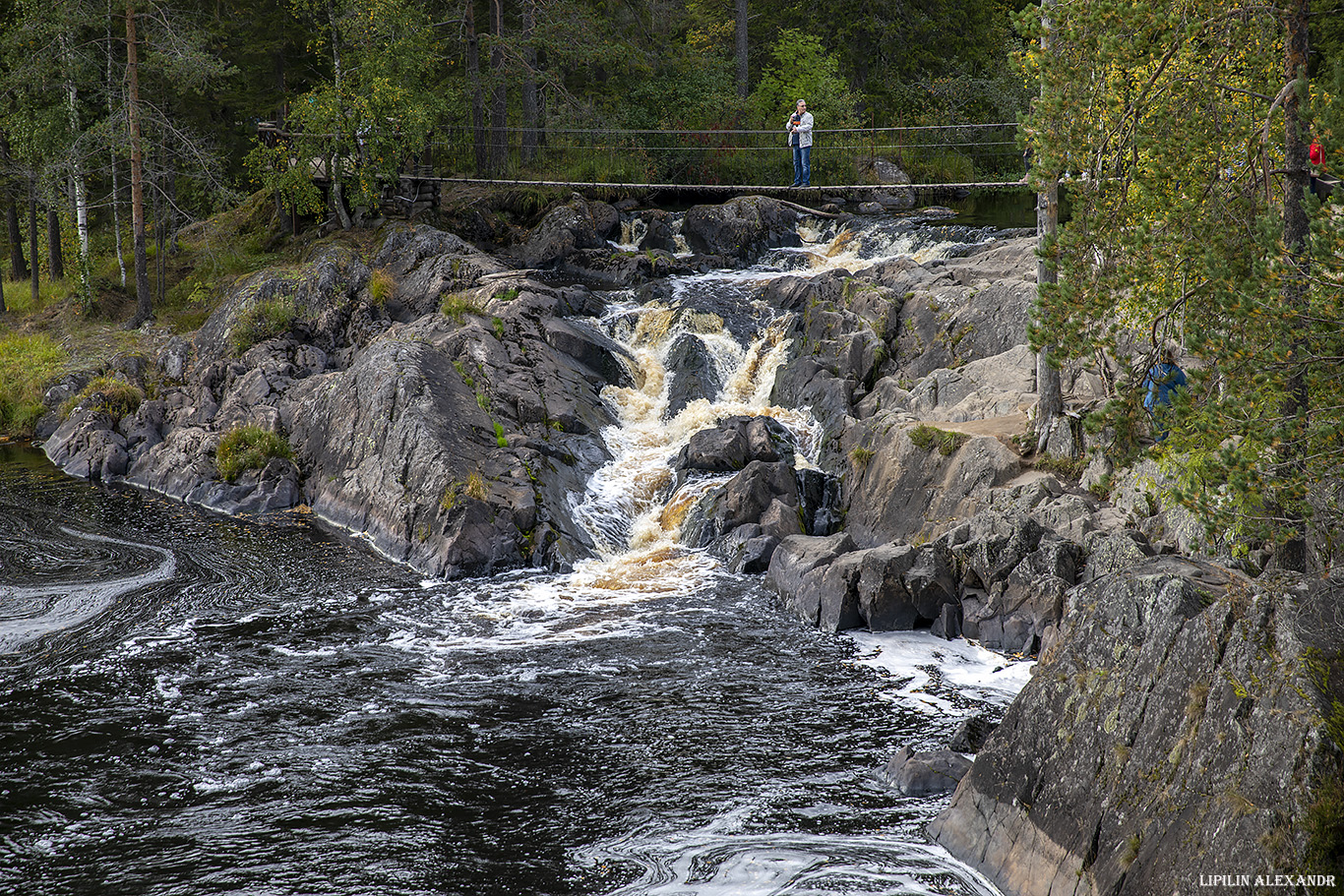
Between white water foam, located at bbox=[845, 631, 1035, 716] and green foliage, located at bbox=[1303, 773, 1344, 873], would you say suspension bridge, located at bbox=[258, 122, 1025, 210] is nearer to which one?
white water foam, located at bbox=[845, 631, 1035, 716]

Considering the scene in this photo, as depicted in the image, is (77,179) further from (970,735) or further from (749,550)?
(970,735)

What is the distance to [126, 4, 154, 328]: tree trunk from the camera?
27375 millimetres

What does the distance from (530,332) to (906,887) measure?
673 inches

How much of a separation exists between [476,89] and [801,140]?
10713mm

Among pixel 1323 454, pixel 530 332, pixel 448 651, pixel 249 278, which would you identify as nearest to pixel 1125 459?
pixel 1323 454

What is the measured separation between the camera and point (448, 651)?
45.6 ft

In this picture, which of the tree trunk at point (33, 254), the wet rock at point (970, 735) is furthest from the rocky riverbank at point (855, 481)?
the tree trunk at point (33, 254)

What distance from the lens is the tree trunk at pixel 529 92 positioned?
111 ft

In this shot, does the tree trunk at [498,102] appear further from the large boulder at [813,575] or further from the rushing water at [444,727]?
the large boulder at [813,575]

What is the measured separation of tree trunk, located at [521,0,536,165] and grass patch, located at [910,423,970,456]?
21.6m

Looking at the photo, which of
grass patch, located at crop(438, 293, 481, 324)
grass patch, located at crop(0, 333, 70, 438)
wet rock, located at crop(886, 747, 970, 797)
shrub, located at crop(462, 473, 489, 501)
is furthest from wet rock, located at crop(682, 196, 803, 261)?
Result: wet rock, located at crop(886, 747, 970, 797)

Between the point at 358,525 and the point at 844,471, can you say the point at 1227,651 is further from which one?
the point at 358,525

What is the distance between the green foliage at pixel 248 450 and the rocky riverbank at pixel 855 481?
0.79 feet

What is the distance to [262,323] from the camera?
25.8 metres
